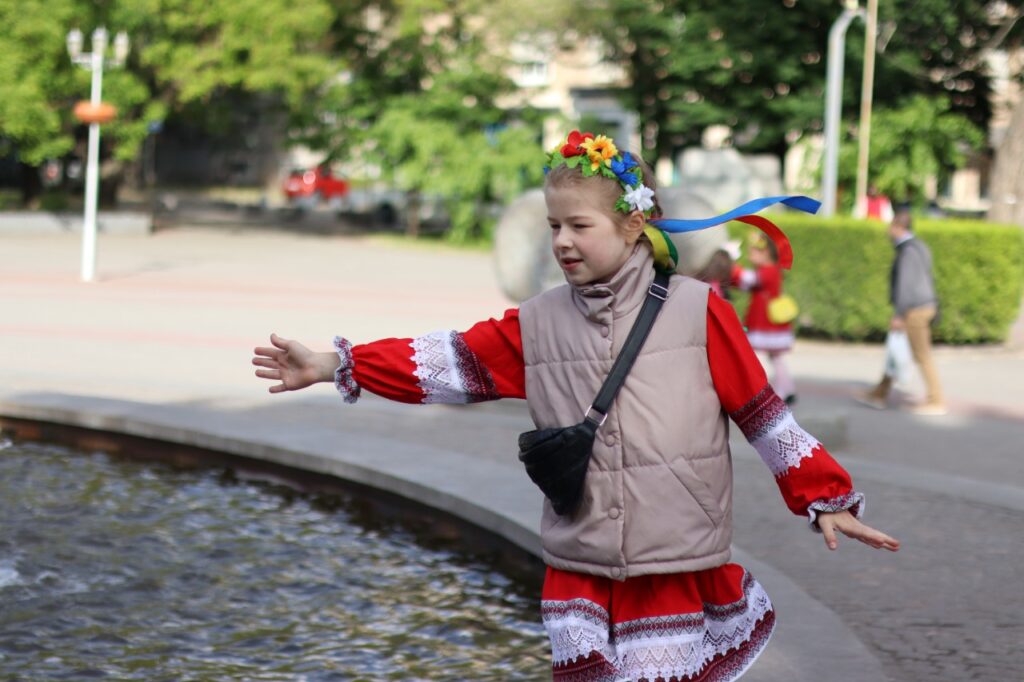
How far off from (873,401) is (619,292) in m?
9.27

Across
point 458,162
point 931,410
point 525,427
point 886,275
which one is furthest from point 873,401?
point 458,162

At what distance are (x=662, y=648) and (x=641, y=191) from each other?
103 cm

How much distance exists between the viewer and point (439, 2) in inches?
1412

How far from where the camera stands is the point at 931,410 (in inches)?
470

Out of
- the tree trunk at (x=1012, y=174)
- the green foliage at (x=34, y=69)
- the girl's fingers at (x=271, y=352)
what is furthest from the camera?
the green foliage at (x=34, y=69)

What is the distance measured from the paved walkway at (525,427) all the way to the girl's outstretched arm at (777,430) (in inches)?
59.5

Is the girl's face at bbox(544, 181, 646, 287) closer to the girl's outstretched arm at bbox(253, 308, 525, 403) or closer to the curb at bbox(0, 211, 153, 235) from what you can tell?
the girl's outstretched arm at bbox(253, 308, 525, 403)

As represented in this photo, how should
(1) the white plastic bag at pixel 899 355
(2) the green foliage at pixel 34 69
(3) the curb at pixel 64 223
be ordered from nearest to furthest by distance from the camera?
1. (1) the white plastic bag at pixel 899 355
2. (2) the green foliage at pixel 34 69
3. (3) the curb at pixel 64 223

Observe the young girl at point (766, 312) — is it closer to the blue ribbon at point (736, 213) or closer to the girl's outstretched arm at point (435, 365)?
the blue ribbon at point (736, 213)

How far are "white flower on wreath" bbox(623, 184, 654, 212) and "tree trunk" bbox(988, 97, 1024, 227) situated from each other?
930 inches

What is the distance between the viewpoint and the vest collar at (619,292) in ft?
11.3

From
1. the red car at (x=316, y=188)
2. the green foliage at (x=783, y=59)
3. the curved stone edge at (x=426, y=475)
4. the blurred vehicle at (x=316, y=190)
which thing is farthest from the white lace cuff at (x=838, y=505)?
the red car at (x=316, y=188)

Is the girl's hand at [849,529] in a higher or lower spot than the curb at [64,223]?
lower

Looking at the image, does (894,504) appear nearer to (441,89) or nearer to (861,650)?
(861,650)
